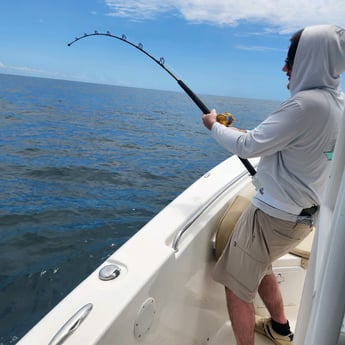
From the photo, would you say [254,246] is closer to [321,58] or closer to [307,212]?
[307,212]

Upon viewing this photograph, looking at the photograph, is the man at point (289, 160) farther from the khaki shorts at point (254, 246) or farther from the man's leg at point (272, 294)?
the man's leg at point (272, 294)

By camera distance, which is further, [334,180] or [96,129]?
[96,129]

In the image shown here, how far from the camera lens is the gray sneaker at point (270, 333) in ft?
5.67

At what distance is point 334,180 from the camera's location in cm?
73

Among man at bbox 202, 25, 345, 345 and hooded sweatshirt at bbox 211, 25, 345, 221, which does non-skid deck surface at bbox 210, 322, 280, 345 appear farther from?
hooded sweatshirt at bbox 211, 25, 345, 221

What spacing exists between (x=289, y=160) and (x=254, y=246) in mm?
392

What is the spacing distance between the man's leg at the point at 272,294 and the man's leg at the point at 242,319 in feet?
0.86

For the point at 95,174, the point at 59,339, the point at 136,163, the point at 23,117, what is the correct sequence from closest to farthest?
the point at 59,339, the point at 95,174, the point at 136,163, the point at 23,117

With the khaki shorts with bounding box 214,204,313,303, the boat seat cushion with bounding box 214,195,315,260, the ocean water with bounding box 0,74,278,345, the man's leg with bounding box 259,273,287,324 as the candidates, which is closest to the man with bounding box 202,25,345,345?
the khaki shorts with bounding box 214,204,313,303

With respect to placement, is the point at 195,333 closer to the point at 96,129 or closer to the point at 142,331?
the point at 142,331

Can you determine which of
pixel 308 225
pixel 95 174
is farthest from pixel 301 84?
pixel 95 174

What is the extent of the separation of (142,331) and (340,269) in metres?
0.87

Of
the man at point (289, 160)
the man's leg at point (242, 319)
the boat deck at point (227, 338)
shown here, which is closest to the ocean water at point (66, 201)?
the boat deck at point (227, 338)

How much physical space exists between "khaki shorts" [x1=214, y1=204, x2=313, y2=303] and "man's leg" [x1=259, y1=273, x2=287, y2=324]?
11.2 inches
